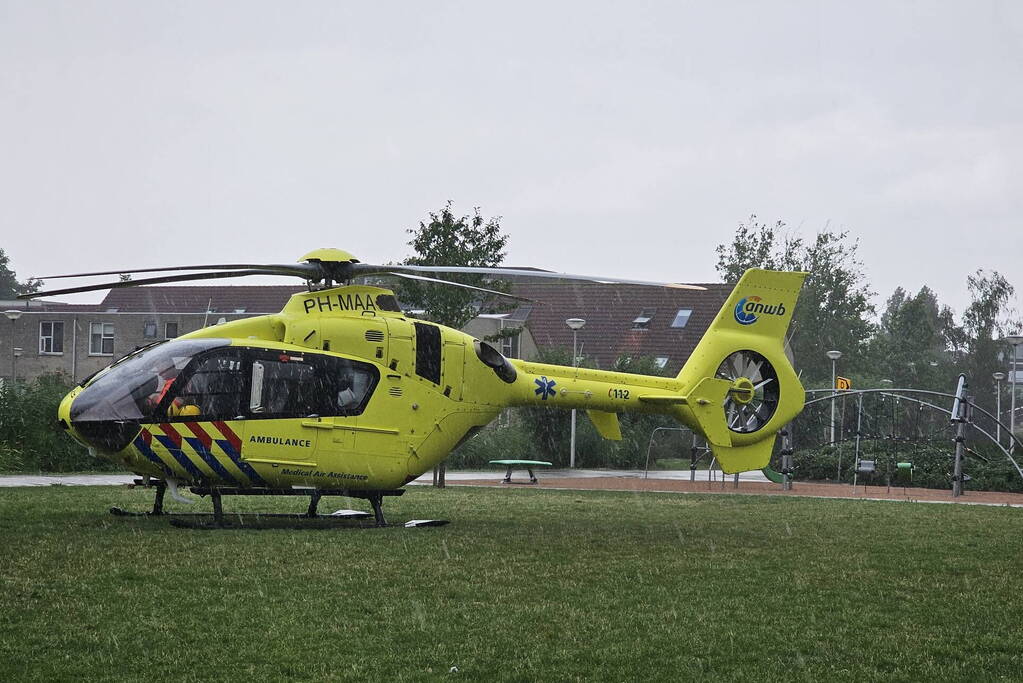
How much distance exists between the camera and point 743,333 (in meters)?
17.6

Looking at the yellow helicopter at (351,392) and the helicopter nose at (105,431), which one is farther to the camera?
the yellow helicopter at (351,392)

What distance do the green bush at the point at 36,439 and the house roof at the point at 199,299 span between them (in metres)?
25.0

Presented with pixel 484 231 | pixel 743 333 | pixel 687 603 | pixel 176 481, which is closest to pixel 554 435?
pixel 484 231

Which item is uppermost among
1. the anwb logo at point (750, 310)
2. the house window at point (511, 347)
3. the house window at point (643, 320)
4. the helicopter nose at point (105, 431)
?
the house window at point (643, 320)

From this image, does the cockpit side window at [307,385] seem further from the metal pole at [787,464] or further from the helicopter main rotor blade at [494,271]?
the metal pole at [787,464]

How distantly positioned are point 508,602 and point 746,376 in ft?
28.2

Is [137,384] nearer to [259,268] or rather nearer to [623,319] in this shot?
[259,268]

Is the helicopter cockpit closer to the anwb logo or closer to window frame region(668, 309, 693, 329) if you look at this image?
the anwb logo

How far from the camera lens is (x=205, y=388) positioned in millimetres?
14656

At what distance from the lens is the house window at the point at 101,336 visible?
53.4 m

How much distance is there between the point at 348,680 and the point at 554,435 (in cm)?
2976

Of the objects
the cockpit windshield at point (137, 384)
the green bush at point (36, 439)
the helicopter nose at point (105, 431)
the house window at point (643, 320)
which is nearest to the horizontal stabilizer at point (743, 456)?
the cockpit windshield at point (137, 384)

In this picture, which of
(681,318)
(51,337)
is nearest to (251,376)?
(681,318)

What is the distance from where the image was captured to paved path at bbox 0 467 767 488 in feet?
80.0
